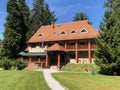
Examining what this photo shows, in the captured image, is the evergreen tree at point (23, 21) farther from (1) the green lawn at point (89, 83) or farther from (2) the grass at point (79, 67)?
(1) the green lawn at point (89, 83)

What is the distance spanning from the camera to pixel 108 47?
28.1 m

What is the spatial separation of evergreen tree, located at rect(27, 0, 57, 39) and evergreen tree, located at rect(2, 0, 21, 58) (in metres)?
10.3

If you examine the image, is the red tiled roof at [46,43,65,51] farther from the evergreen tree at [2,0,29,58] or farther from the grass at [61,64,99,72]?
the evergreen tree at [2,0,29,58]

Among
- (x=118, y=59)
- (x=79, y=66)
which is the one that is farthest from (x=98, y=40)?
(x=79, y=66)

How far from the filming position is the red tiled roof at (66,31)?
43.3 m

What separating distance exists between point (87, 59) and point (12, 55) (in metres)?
21.0

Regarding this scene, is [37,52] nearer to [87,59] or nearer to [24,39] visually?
[24,39]

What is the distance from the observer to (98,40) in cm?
2930

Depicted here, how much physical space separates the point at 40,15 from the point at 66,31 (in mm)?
21921

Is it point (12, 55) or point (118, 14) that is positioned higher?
point (118, 14)

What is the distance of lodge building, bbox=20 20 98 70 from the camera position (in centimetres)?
4250

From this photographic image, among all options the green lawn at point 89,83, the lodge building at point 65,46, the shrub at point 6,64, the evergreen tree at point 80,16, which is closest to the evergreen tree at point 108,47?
the green lawn at point 89,83

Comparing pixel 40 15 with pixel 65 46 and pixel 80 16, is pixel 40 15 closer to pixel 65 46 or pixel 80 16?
pixel 80 16

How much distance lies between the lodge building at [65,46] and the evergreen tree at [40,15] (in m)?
16.2
